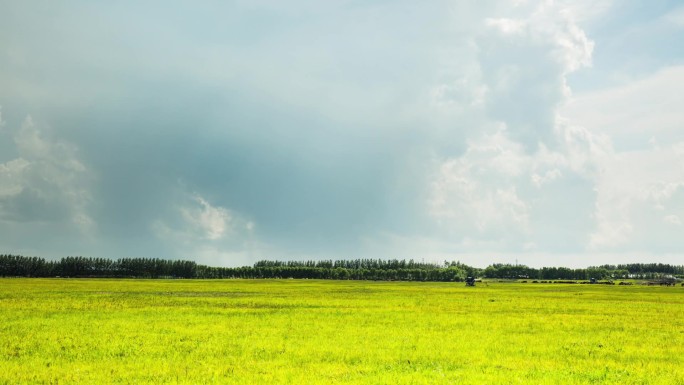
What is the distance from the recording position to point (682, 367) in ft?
73.2

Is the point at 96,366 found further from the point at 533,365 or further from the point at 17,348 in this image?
the point at 533,365

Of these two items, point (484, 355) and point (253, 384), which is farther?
point (484, 355)

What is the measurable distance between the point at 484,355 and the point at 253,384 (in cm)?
1148

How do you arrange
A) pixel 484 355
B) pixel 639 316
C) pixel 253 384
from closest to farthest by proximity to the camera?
1. pixel 253 384
2. pixel 484 355
3. pixel 639 316

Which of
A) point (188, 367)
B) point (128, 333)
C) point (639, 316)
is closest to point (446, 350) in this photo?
point (188, 367)

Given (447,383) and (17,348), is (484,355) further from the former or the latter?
(17,348)

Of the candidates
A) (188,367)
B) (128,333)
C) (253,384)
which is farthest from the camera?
(128,333)

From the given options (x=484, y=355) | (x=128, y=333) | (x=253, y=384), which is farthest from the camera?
(x=128, y=333)

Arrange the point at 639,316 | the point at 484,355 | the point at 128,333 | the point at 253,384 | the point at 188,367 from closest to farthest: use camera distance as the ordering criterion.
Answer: the point at 253,384 → the point at 188,367 → the point at 484,355 → the point at 128,333 → the point at 639,316

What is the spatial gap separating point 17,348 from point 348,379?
17296 millimetres

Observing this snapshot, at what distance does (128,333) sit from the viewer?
30.7 m

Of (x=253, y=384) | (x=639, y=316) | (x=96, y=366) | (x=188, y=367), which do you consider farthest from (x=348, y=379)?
(x=639, y=316)

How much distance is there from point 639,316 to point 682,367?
25.7 m

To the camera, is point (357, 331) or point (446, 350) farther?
point (357, 331)
